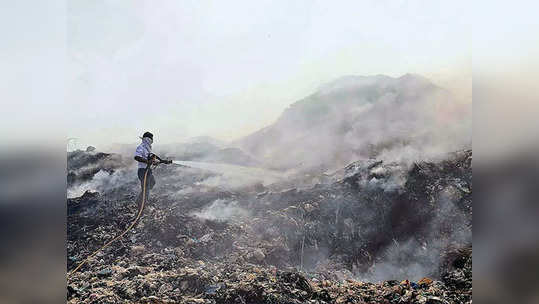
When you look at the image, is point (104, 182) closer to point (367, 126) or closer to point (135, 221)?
point (135, 221)

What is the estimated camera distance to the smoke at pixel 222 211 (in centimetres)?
355

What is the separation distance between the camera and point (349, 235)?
3342mm

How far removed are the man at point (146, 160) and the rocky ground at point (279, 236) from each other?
0.24 ft

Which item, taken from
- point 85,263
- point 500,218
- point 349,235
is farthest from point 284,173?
point 85,263

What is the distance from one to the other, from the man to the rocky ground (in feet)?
0.24

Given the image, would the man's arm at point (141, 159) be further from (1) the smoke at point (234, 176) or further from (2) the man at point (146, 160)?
(1) the smoke at point (234, 176)

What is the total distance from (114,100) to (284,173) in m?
1.53

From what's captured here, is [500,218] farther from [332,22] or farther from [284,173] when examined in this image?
[332,22]

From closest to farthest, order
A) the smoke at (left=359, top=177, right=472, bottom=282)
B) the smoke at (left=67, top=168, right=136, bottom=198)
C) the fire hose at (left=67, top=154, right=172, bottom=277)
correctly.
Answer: the smoke at (left=359, top=177, right=472, bottom=282), the fire hose at (left=67, top=154, right=172, bottom=277), the smoke at (left=67, top=168, right=136, bottom=198)

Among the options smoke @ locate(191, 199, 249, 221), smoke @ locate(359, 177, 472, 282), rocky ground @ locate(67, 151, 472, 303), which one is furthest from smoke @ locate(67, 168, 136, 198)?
smoke @ locate(359, 177, 472, 282)

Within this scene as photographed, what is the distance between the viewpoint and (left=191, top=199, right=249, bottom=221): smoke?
355cm

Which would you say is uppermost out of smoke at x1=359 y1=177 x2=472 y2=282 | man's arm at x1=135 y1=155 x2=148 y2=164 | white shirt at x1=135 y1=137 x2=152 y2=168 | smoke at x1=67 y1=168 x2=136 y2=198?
white shirt at x1=135 y1=137 x2=152 y2=168

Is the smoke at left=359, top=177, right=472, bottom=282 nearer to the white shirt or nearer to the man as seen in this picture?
the man

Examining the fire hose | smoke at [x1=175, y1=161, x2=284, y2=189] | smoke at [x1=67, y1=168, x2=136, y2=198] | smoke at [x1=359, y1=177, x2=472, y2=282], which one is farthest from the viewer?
smoke at [x1=67, y1=168, x2=136, y2=198]
